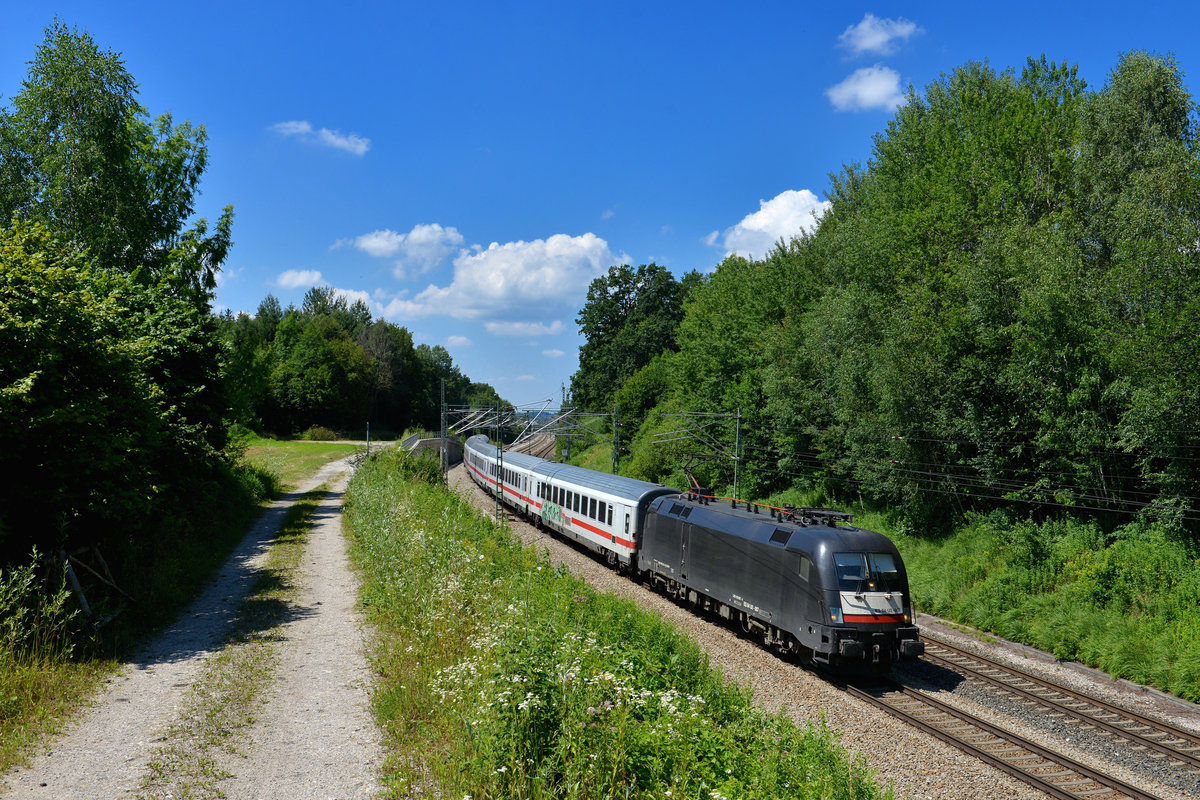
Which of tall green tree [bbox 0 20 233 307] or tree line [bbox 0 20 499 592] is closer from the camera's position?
tree line [bbox 0 20 499 592]

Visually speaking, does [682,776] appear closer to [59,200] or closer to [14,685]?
[14,685]

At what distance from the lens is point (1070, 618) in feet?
52.5

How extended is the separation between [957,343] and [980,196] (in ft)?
17.8

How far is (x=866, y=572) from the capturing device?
1330 cm

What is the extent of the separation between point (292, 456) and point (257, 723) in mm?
55534

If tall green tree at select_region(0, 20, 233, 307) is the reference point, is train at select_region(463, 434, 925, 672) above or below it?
below

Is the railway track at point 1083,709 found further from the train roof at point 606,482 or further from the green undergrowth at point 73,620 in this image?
the green undergrowth at point 73,620

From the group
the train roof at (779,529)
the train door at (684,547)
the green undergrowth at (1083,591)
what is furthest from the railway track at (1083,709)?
the train door at (684,547)

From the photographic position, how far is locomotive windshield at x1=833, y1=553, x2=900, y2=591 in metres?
13.1

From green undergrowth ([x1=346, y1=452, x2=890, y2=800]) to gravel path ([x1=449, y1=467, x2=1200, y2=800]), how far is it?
0.86 m

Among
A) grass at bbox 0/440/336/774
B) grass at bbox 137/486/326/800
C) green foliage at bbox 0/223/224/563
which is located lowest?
grass at bbox 137/486/326/800

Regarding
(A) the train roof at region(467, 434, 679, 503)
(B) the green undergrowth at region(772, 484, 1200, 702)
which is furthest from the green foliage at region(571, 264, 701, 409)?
(B) the green undergrowth at region(772, 484, 1200, 702)

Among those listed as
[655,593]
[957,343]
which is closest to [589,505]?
[655,593]

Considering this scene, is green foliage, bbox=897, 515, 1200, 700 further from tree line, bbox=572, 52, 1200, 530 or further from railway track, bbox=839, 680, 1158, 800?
railway track, bbox=839, 680, 1158, 800
